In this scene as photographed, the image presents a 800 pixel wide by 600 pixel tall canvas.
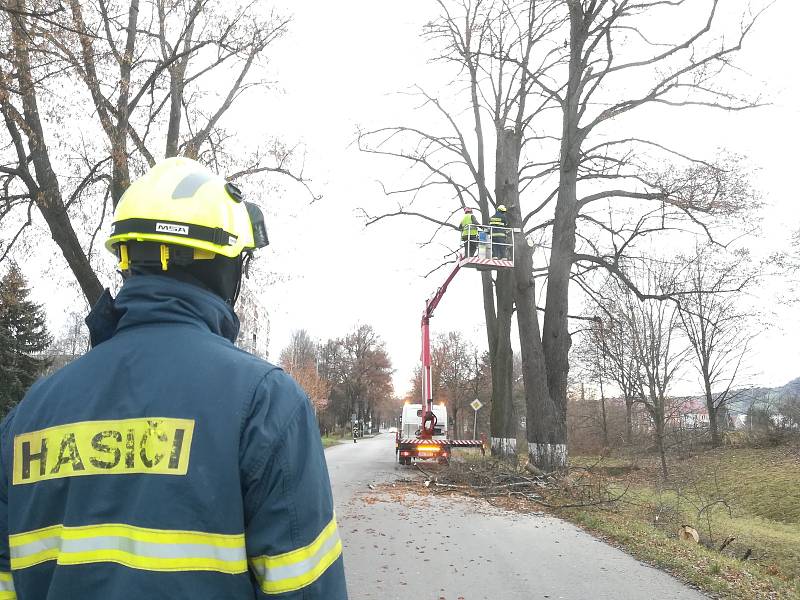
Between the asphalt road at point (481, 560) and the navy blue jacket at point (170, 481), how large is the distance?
488 cm

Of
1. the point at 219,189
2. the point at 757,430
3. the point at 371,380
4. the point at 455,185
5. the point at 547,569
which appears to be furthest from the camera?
the point at 371,380

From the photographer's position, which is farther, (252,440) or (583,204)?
(583,204)

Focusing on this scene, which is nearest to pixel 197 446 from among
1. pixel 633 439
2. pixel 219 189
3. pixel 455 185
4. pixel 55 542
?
pixel 55 542

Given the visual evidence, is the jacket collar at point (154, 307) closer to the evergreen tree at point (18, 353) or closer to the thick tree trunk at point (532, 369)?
the thick tree trunk at point (532, 369)

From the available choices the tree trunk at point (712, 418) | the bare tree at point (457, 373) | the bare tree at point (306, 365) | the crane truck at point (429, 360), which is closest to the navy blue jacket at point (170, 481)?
the crane truck at point (429, 360)

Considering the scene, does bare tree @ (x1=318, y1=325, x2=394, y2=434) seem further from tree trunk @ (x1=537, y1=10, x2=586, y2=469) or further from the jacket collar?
the jacket collar

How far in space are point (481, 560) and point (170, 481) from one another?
655cm

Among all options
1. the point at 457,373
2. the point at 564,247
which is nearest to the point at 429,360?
the point at 564,247

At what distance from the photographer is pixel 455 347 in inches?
2127

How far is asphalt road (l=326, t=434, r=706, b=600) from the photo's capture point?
597cm

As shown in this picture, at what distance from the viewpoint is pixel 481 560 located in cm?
723

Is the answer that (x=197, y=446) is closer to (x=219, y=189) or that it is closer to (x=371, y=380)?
(x=219, y=189)

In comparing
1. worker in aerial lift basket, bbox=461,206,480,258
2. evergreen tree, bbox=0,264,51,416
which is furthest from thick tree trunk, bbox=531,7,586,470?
evergreen tree, bbox=0,264,51,416

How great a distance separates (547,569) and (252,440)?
6322 millimetres
